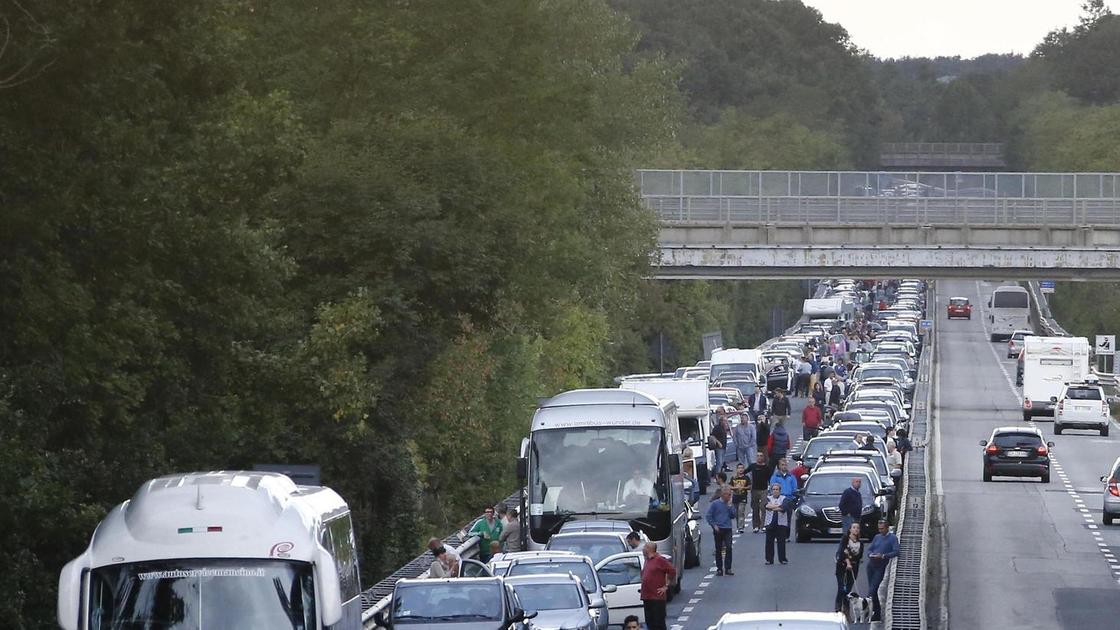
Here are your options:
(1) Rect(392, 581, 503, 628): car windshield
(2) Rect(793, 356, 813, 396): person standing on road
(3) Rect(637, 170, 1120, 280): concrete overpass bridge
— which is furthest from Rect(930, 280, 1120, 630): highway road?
(1) Rect(392, 581, 503, 628): car windshield

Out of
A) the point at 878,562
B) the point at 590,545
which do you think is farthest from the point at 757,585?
the point at 878,562

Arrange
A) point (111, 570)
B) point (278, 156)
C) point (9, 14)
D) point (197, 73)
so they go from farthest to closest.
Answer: point (278, 156) < point (197, 73) < point (9, 14) < point (111, 570)

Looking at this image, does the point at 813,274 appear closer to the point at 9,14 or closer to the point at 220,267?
the point at 220,267

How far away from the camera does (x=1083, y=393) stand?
66312 millimetres

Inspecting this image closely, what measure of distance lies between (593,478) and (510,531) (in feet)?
7.67

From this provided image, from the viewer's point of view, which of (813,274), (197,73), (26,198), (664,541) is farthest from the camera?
(813,274)

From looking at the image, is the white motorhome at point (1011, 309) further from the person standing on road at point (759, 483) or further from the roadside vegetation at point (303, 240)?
the person standing on road at point (759, 483)

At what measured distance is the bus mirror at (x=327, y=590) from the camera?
592 inches

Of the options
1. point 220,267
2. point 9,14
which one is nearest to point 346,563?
point 9,14

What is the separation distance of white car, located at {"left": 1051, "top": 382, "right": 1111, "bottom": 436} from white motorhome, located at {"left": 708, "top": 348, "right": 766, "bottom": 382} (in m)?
10.2

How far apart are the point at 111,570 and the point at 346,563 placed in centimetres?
250

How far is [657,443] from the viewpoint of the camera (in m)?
30.5

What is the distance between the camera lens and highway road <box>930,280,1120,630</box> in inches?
1159

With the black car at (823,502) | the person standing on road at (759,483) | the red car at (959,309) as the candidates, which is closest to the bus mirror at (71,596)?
the person standing on road at (759,483)
